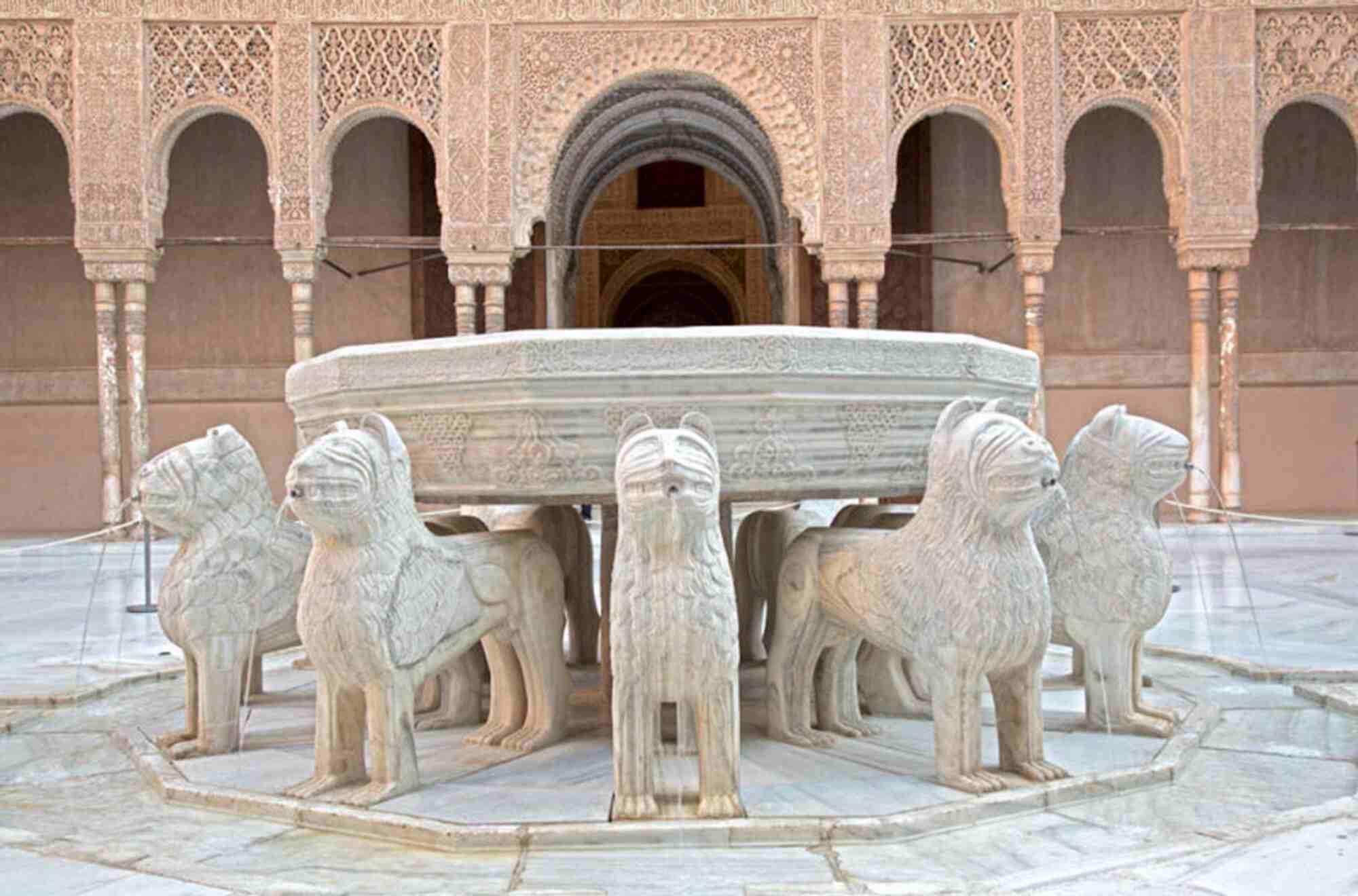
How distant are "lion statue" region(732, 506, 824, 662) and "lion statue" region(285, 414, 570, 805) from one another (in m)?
1.06

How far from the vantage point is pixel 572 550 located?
4434 millimetres

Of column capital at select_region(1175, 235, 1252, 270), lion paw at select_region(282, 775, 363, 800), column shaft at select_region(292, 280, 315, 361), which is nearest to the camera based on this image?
lion paw at select_region(282, 775, 363, 800)

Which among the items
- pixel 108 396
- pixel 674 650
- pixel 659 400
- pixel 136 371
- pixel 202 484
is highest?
pixel 136 371

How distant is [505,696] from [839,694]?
37.9 inches

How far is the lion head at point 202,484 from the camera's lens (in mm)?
3424

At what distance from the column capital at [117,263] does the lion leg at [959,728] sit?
422 inches

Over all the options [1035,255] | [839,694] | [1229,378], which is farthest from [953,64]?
[839,694]

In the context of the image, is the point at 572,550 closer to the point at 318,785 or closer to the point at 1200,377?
the point at 318,785

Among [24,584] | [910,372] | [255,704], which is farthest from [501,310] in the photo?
[910,372]

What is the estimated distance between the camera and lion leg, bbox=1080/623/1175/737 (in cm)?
356

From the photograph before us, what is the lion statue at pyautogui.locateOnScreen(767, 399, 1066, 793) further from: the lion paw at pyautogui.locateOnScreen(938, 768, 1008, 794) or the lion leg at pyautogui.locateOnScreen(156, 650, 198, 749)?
the lion leg at pyautogui.locateOnScreen(156, 650, 198, 749)

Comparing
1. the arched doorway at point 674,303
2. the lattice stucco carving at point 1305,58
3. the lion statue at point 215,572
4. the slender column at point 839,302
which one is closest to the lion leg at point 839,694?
the lion statue at point 215,572

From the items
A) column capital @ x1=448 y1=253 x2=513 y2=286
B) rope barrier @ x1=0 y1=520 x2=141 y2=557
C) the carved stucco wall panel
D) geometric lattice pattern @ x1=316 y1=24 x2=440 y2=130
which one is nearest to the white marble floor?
rope barrier @ x1=0 y1=520 x2=141 y2=557

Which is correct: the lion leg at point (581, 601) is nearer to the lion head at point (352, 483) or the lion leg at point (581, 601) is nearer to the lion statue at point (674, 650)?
the lion head at point (352, 483)
